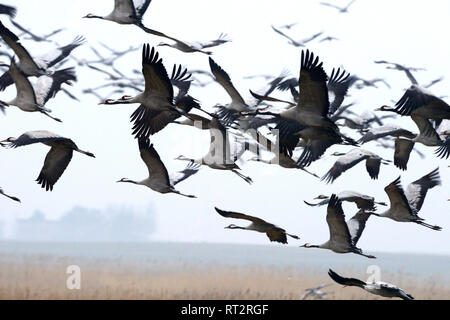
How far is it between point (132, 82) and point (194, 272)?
22.8 ft

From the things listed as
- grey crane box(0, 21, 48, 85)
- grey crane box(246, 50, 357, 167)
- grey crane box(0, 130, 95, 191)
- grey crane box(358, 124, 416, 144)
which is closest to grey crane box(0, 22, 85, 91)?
grey crane box(0, 21, 48, 85)

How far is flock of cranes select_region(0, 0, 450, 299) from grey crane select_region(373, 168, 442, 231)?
0.04 ft

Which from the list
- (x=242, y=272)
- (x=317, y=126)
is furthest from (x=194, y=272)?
(x=317, y=126)

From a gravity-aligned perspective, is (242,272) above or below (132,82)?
below

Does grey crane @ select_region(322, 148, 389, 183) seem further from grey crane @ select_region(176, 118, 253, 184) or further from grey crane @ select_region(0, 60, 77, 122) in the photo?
grey crane @ select_region(0, 60, 77, 122)

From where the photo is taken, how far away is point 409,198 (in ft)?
40.2

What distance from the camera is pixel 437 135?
1191 centimetres

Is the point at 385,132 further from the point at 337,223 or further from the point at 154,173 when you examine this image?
the point at 154,173

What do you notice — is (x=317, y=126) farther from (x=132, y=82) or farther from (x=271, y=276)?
(x=271, y=276)

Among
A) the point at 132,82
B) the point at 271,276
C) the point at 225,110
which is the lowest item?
the point at 271,276

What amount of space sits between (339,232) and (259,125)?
1.74m

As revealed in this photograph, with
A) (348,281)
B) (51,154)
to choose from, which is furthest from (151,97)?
(348,281)

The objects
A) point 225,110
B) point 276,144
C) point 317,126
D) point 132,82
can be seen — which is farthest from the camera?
point 132,82

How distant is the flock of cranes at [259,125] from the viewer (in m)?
10.0
